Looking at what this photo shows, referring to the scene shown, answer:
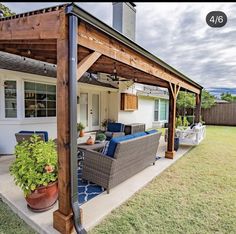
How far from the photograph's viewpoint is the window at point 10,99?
20.6ft

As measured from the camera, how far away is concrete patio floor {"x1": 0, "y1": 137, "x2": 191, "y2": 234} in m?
2.81

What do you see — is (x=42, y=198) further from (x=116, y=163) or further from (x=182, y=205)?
(x=182, y=205)

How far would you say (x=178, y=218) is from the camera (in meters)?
3.00

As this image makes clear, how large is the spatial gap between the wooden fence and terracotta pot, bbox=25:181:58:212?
56.9 ft

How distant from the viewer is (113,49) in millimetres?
3371

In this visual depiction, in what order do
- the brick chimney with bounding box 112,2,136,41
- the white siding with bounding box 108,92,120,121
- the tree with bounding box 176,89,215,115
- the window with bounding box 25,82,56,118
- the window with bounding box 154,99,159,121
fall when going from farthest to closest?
1. the tree with bounding box 176,89,215,115
2. the window with bounding box 154,99,159,121
3. the white siding with bounding box 108,92,120,121
4. the brick chimney with bounding box 112,2,136,41
5. the window with bounding box 25,82,56,118

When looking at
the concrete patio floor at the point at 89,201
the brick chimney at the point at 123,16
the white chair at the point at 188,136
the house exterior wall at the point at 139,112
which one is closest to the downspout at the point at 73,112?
the concrete patio floor at the point at 89,201

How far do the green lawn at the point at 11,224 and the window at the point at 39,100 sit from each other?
4.10 metres

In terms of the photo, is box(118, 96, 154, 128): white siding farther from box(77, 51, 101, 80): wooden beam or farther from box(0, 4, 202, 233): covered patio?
box(0, 4, 202, 233): covered patio

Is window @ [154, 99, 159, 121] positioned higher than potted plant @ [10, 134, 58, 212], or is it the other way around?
window @ [154, 99, 159, 121]

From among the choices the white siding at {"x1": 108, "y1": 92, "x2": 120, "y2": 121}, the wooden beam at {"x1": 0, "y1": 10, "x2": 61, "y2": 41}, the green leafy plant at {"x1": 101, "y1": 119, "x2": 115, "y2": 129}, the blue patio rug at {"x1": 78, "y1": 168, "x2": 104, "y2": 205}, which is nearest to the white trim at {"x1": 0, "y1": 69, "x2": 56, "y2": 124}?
the wooden beam at {"x1": 0, "y1": 10, "x2": 61, "y2": 41}

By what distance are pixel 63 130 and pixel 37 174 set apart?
0.94m

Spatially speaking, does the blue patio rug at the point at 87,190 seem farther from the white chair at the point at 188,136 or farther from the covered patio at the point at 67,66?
the white chair at the point at 188,136

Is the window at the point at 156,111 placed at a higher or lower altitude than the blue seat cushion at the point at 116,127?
higher
